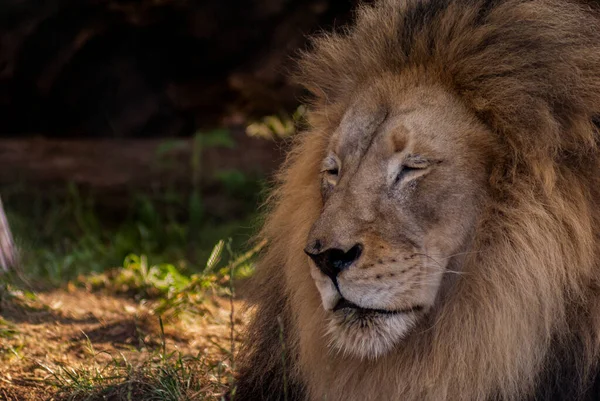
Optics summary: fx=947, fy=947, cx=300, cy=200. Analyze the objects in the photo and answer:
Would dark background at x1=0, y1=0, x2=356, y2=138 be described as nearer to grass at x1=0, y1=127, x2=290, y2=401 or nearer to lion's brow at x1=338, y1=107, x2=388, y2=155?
grass at x1=0, y1=127, x2=290, y2=401

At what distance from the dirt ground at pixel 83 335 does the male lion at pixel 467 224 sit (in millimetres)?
1073

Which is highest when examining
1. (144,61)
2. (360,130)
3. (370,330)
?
(144,61)

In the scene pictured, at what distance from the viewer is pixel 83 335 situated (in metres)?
4.52

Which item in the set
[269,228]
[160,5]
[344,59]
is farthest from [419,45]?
[160,5]

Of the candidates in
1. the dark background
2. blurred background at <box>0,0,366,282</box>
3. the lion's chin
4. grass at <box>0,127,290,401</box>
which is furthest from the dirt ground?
the dark background

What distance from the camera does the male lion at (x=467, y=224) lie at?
3.05 m

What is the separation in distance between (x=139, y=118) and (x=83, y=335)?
3.74 m

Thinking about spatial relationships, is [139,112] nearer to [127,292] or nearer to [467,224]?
[127,292]

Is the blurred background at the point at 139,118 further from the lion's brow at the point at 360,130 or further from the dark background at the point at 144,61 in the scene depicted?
the lion's brow at the point at 360,130

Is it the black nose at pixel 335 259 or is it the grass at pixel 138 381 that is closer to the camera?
the black nose at pixel 335 259

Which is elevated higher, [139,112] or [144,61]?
[144,61]

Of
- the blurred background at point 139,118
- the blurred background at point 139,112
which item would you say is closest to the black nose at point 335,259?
the blurred background at point 139,118

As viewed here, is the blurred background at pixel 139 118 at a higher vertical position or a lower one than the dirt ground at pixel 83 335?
higher

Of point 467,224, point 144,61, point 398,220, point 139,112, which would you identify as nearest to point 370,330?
point 398,220
